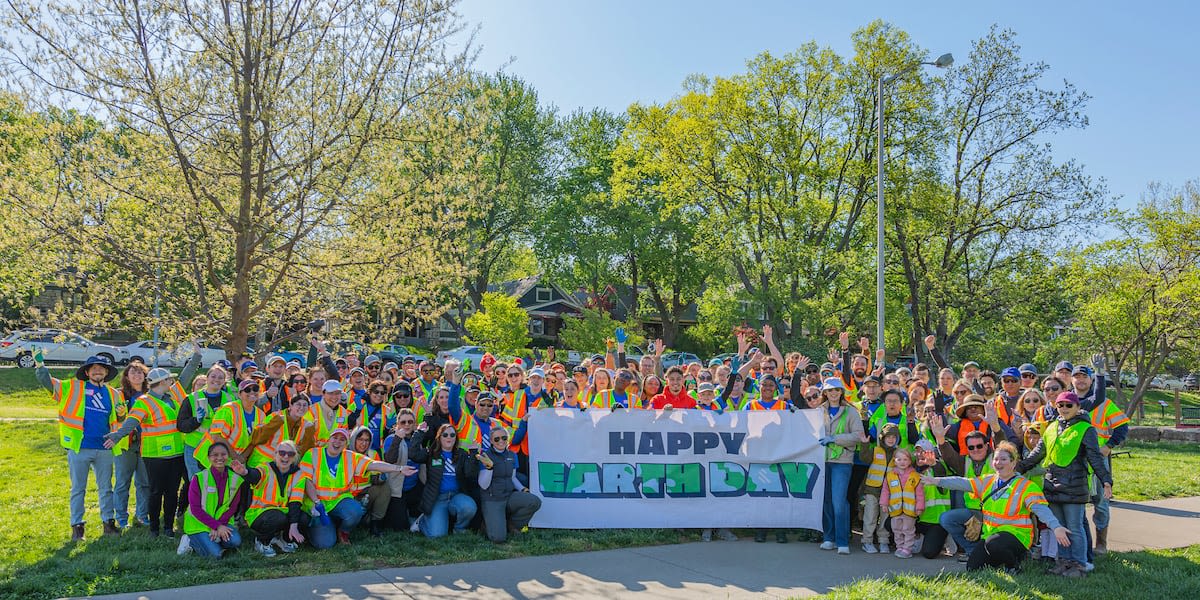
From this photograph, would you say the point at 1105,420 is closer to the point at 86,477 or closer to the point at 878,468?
the point at 878,468

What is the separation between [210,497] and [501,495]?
258 cm

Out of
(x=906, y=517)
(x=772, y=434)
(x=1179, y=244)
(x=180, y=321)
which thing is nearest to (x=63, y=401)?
(x=180, y=321)

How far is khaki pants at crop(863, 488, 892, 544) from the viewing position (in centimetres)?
799

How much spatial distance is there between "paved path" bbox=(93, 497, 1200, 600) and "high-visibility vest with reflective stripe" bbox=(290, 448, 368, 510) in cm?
112

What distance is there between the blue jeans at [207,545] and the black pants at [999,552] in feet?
20.6

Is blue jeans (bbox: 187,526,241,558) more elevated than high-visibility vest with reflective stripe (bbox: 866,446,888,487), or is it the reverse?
high-visibility vest with reflective stripe (bbox: 866,446,888,487)

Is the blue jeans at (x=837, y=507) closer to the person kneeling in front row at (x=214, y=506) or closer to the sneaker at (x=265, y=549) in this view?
the sneaker at (x=265, y=549)

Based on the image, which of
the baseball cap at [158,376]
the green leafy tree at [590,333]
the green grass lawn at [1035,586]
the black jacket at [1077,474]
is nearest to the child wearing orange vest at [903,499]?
the green grass lawn at [1035,586]

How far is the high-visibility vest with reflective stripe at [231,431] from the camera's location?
760 centimetres

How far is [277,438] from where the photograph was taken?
26.1ft

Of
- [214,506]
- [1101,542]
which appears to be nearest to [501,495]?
[214,506]

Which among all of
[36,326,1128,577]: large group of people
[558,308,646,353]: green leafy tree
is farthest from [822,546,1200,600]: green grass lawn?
[558,308,646,353]: green leafy tree

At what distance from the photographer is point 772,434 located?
8.74 meters

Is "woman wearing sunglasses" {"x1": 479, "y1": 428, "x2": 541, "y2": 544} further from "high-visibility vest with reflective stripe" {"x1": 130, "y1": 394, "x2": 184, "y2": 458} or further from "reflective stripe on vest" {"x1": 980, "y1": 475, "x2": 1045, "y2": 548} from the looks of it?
"reflective stripe on vest" {"x1": 980, "y1": 475, "x2": 1045, "y2": 548}
